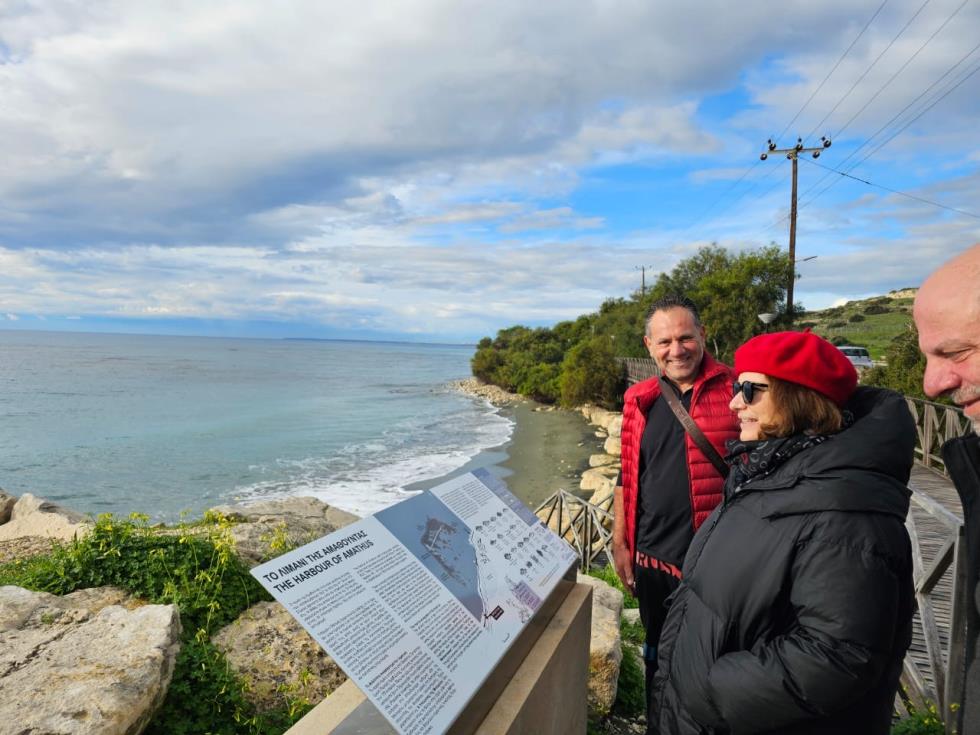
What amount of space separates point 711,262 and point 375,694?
132ft

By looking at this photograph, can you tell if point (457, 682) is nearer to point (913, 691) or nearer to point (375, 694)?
point (375, 694)

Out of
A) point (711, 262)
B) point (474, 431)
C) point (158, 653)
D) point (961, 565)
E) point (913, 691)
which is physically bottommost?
point (474, 431)

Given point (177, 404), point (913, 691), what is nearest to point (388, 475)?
point (913, 691)

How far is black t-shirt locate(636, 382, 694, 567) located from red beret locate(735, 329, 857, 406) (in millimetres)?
1262

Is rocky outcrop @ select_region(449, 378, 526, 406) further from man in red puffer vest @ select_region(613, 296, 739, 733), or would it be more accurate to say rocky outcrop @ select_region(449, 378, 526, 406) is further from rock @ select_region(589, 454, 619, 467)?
man in red puffer vest @ select_region(613, 296, 739, 733)

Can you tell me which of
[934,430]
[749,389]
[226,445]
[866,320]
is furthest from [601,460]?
[866,320]

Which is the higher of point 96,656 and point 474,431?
point 96,656

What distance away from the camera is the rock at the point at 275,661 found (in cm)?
304

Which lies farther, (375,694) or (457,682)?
(457,682)

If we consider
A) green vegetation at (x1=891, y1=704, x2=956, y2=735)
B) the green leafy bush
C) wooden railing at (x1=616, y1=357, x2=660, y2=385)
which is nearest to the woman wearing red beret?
green vegetation at (x1=891, y1=704, x2=956, y2=735)

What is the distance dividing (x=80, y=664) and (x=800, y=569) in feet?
9.33

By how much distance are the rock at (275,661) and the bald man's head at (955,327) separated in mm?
2926

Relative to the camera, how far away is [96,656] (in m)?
2.60

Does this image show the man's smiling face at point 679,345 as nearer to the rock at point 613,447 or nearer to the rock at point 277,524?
the rock at point 277,524
